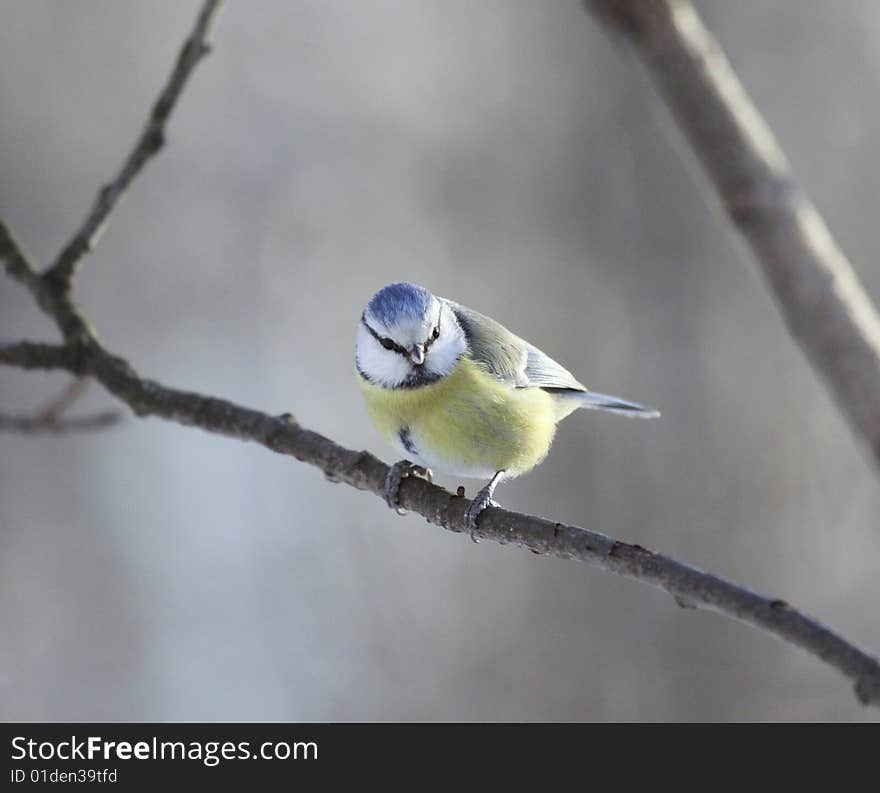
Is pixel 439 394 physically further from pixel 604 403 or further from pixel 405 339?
pixel 604 403

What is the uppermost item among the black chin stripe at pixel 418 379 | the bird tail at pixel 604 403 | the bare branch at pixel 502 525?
the bird tail at pixel 604 403

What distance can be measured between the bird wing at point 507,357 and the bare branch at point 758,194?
784 millimetres

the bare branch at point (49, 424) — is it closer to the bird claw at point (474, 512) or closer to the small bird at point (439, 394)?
the small bird at point (439, 394)

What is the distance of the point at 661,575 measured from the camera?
109 centimetres

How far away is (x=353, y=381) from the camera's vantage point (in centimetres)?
490

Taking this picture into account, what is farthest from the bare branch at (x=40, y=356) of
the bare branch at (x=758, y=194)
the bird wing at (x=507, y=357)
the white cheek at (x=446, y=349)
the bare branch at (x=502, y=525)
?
the bare branch at (x=758, y=194)

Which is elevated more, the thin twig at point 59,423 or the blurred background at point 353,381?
the blurred background at point 353,381

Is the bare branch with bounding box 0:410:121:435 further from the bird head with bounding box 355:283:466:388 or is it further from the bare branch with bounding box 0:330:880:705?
the bird head with bounding box 355:283:466:388

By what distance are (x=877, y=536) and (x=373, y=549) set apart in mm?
2281

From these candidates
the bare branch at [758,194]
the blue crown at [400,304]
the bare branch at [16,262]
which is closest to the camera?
the bare branch at [758,194]

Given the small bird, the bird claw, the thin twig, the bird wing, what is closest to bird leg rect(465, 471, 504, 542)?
the bird claw

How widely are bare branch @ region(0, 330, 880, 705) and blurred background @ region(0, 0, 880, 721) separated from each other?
2603 mm

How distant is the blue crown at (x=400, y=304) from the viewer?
1.96 metres

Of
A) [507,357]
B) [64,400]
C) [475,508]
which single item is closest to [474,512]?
[475,508]
